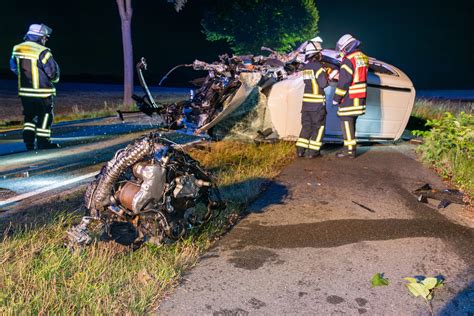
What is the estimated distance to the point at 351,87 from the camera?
645 cm

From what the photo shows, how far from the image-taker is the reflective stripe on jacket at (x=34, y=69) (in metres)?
6.94

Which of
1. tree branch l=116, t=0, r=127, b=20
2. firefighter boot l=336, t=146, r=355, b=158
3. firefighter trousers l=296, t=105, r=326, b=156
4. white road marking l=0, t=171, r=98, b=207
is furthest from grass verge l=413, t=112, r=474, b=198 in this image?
tree branch l=116, t=0, r=127, b=20

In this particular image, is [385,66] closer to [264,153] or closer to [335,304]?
[264,153]

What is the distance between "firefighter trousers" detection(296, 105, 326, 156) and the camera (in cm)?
667

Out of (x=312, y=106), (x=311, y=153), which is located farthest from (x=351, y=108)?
(x=311, y=153)

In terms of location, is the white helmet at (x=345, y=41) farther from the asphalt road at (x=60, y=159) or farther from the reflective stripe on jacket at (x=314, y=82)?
the asphalt road at (x=60, y=159)

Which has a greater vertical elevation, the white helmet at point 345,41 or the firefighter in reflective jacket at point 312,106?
the white helmet at point 345,41

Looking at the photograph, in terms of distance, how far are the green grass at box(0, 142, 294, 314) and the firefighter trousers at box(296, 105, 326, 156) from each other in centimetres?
348

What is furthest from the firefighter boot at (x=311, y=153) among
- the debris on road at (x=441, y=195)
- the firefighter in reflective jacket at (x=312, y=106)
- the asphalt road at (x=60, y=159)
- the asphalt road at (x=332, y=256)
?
the asphalt road at (x=60, y=159)

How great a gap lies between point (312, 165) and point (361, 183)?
1.09m

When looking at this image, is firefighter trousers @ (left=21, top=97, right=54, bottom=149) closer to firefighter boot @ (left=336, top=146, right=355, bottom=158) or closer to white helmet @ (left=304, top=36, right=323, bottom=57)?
white helmet @ (left=304, top=36, right=323, bottom=57)

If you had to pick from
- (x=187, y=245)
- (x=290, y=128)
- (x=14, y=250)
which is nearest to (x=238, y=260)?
(x=187, y=245)

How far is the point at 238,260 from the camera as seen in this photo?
313cm

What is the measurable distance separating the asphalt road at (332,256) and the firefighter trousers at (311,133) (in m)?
1.59
